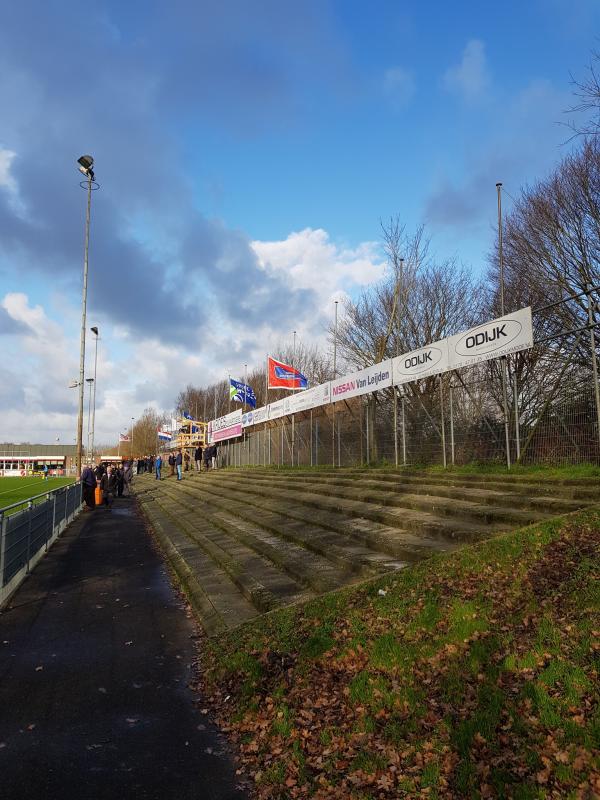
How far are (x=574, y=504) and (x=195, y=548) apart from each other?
26.6 ft

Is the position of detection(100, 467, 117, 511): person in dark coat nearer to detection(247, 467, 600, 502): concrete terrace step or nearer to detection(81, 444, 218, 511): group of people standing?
detection(81, 444, 218, 511): group of people standing

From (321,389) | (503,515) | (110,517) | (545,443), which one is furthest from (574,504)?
(110,517)

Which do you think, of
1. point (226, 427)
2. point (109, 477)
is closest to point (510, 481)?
point (109, 477)

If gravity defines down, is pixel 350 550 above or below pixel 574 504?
below

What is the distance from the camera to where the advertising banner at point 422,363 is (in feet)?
44.0

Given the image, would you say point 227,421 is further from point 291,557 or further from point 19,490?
point 291,557

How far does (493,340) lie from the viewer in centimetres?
1161

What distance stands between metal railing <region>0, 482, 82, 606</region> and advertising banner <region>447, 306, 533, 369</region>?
9.66m

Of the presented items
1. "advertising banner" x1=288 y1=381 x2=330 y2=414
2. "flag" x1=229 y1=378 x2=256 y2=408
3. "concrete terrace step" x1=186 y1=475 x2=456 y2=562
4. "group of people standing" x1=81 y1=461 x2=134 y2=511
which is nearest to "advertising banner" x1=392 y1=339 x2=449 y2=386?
"concrete terrace step" x1=186 y1=475 x2=456 y2=562

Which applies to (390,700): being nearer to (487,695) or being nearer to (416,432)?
(487,695)

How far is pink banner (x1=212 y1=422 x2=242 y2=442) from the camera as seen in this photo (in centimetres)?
3656

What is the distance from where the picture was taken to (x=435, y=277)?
2839 centimetres

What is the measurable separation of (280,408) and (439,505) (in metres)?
19.0

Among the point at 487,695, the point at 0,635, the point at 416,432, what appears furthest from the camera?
the point at 416,432
